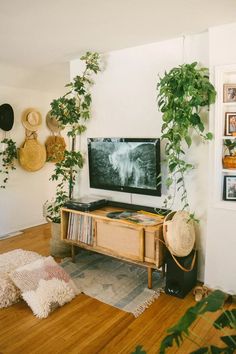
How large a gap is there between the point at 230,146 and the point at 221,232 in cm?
75

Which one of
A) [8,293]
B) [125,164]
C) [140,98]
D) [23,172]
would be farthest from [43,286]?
[23,172]

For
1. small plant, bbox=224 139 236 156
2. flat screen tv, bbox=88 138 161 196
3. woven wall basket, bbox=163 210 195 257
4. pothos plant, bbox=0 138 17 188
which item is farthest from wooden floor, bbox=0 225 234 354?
pothos plant, bbox=0 138 17 188

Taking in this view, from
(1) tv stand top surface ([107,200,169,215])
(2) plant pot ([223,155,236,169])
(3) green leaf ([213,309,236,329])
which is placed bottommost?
(3) green leaf ([213,309,236,329])

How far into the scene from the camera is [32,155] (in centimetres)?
445

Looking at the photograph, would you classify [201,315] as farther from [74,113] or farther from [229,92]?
[74,113]

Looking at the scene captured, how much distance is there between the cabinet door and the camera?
265 centimetres

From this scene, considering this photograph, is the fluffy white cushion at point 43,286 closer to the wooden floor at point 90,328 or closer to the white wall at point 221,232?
the wooden floor at point 90,328

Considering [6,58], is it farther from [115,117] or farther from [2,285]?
[2,285]

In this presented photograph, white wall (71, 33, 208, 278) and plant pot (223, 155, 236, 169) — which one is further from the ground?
white wall (71, 33, 208, 278)

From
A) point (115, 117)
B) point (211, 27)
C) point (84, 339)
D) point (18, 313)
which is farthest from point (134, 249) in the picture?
point (211, 27)

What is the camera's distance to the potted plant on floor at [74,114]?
3.33 m

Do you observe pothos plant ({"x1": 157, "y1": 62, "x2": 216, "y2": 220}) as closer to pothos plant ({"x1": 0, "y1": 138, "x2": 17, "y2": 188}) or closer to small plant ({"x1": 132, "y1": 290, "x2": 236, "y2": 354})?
small plant ({"x1": 132, "y1": 290, "x2": 236, "y2": 354})

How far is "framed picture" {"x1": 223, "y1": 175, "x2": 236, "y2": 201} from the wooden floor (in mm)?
949

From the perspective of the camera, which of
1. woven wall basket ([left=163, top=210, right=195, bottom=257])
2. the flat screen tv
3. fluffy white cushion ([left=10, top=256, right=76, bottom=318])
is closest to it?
fluffy white cushion ([left=10, top=256, right=76, bottom=318])
